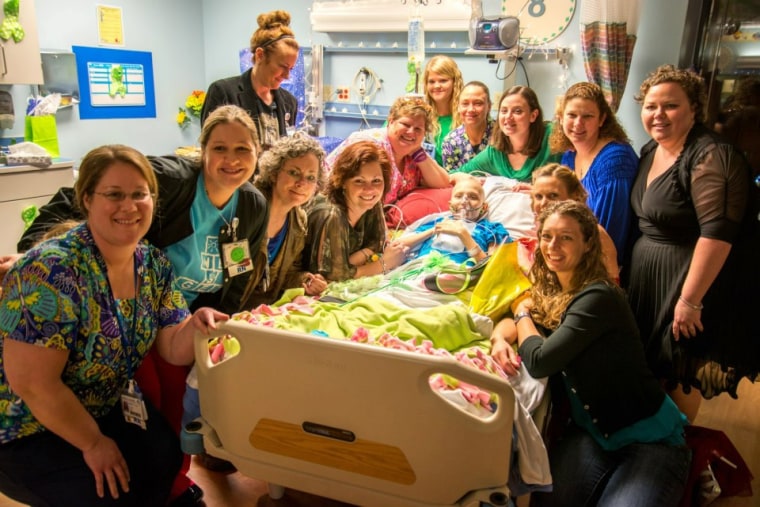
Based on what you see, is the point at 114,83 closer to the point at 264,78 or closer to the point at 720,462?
the point at 264,78

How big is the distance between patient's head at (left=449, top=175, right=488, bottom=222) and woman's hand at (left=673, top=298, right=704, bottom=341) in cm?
105

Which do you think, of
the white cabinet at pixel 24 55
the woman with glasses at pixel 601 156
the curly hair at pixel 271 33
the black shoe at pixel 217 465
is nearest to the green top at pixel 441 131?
the woman with glasses at pixel 601 156

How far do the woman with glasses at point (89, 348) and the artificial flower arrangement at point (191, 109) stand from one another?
15.4 ft

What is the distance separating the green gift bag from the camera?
452 centimetres

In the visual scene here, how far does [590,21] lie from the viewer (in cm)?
362

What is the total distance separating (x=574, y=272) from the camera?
6.69 feet

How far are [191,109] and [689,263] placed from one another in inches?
209

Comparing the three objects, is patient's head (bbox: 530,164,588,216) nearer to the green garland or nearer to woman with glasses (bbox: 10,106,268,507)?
woman with glasses (bbox: 10,106,268,507)

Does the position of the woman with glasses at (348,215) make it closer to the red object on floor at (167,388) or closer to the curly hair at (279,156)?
the curly hair at (279,156)

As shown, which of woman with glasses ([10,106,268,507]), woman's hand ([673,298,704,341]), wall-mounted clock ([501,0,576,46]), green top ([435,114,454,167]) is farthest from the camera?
wall-mounted clock ([501,0,576,46])

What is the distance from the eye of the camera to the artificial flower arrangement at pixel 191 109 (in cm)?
613

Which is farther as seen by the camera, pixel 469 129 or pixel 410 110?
pixel 469 129

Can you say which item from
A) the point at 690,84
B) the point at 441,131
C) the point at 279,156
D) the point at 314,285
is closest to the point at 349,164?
the point at 279,156

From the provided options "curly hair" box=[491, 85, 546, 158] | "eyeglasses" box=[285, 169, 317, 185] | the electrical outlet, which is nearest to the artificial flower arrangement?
the electrical outlet
